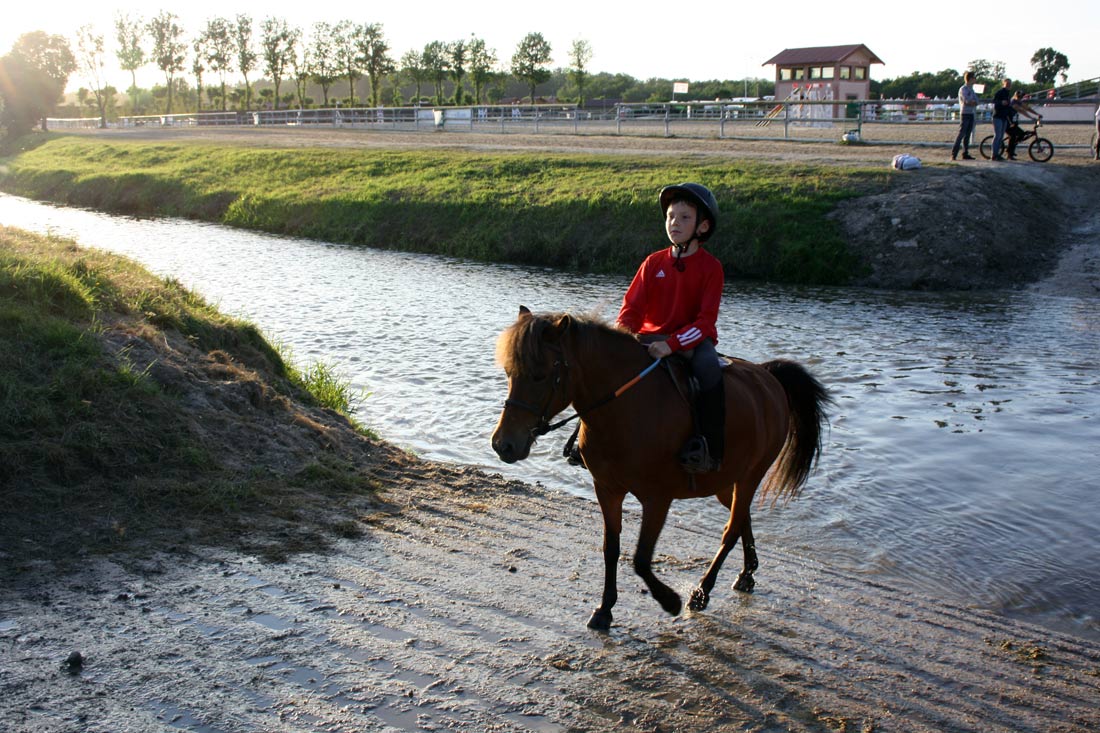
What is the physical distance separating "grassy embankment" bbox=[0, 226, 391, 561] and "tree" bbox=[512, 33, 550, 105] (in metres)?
76.9

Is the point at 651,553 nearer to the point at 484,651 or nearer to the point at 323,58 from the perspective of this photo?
the point at 484,651

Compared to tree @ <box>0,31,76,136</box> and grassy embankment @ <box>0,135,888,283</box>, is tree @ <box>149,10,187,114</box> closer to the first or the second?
→ tree @ <box>0,31,76,136</box>

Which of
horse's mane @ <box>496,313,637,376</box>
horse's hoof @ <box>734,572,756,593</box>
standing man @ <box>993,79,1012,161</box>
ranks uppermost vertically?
standing man @ <box>993,79,1012,161</box>

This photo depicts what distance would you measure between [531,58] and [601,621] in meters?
82.7

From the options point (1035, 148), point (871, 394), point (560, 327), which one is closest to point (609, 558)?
point (560, 327)

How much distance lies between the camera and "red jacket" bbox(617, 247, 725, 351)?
5961 mm

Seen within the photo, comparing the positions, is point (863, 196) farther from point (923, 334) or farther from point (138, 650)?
point (138, 650)

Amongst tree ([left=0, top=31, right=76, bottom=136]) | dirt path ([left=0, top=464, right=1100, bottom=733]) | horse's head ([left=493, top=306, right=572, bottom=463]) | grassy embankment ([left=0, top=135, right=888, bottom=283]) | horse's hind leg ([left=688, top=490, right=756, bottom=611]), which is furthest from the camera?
tree ([left=0, top=31, right=76, bottom=136])

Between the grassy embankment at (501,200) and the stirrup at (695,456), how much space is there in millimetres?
16025

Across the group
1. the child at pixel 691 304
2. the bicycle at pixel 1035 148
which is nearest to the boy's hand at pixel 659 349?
the child at pixel 691 304

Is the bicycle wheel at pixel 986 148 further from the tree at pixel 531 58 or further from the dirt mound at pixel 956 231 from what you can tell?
the tree at pixel 531 58

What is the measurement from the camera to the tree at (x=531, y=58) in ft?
271

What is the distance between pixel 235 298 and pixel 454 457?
34.8ft

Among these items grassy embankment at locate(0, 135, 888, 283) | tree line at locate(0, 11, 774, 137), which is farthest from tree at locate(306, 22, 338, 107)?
grassy embankment at locate(0, 135, 888, 283)
